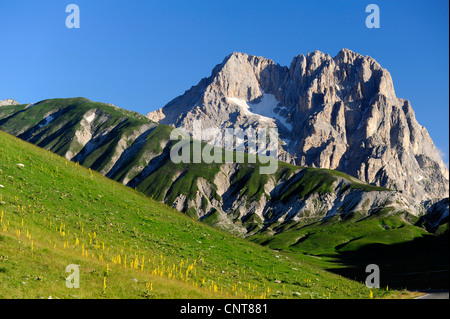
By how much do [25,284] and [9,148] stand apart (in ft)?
124

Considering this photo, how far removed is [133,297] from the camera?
27.5 metres

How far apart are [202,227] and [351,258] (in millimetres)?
125900

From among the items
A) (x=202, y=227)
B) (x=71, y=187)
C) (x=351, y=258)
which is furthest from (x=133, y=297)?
(x=351, y=258)

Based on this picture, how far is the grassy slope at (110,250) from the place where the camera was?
2834cm

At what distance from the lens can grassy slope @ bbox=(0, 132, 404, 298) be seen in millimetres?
28344

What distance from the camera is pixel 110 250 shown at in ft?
125

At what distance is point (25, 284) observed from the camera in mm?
25359
